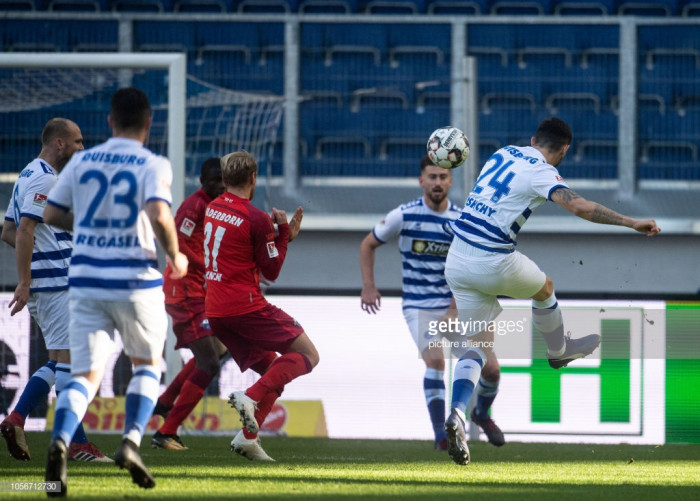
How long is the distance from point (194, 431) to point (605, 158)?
A: 6.28 meters

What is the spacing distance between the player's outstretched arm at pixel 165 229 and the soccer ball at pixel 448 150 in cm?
294

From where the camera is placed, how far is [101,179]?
4301 millimetres

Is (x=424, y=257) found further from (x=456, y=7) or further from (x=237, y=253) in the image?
(x=456, y=7)

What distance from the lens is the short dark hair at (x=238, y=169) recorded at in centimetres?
572

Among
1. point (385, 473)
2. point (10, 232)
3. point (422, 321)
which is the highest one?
point (10, 232)

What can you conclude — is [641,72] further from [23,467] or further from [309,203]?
[23,467]

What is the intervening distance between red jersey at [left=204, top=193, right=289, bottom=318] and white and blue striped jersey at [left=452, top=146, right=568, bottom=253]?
1.15 metres

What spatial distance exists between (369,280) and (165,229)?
3.14 m

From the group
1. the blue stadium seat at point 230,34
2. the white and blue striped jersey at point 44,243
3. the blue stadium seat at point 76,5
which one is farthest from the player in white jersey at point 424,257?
the blue stadium seat at point 76,5

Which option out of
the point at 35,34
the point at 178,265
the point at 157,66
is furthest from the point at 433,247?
the point at 35,34

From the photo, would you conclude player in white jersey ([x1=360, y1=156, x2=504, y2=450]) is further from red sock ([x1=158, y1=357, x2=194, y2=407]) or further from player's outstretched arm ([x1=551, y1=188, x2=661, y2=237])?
player's outstretched arm ([x1=551, y1=188, x2=661, y2=237])

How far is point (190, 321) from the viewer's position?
22.7ft

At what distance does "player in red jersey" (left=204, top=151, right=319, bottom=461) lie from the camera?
18.6 ft

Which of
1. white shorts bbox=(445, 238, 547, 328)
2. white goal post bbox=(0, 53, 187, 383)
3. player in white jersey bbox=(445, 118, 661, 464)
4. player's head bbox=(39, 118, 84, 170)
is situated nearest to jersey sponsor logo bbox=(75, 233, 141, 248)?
player's head bbox=(39, 118, 84, 170)
